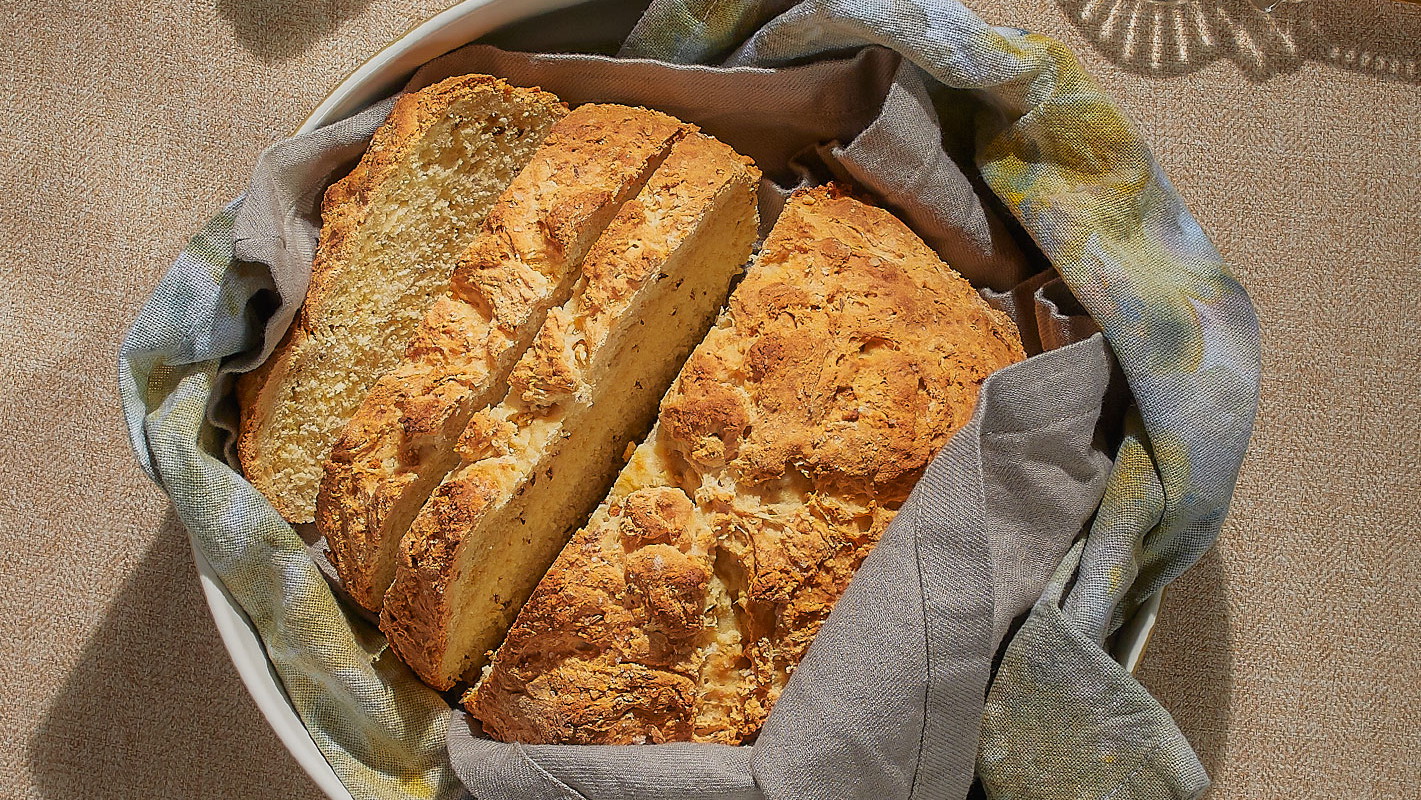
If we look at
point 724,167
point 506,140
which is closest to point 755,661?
point 724,167

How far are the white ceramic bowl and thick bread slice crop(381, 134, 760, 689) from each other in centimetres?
17

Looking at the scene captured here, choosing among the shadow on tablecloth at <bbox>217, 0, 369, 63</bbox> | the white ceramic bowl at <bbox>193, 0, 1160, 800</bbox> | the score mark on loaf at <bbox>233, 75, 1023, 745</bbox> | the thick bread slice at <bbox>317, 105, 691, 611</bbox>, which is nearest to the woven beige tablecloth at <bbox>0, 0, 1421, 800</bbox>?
the shadow on tablecloth at <bbox>217, 0, 369, 63</bbox>

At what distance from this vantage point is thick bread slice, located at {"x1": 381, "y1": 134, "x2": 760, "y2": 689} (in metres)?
1.22

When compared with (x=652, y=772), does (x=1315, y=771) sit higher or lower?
lower

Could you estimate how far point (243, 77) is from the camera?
1685 millimetres

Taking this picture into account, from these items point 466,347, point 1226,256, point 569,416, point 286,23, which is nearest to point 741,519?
point 569,416

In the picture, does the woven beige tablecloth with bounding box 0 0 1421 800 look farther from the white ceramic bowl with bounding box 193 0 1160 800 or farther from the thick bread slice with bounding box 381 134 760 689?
the thick bread slice with bounding box 381 134 760 689

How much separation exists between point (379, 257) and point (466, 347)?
208 mm

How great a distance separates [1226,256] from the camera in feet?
5.38

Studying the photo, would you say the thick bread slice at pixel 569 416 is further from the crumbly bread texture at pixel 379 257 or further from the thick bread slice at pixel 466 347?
the crumbly bread texture at pixel 379 257

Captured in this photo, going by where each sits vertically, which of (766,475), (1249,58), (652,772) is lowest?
(652,772)

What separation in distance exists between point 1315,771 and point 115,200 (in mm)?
1885

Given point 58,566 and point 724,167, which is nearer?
point 724,167

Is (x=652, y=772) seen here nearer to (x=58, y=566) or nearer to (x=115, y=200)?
(x=58, y=566)
